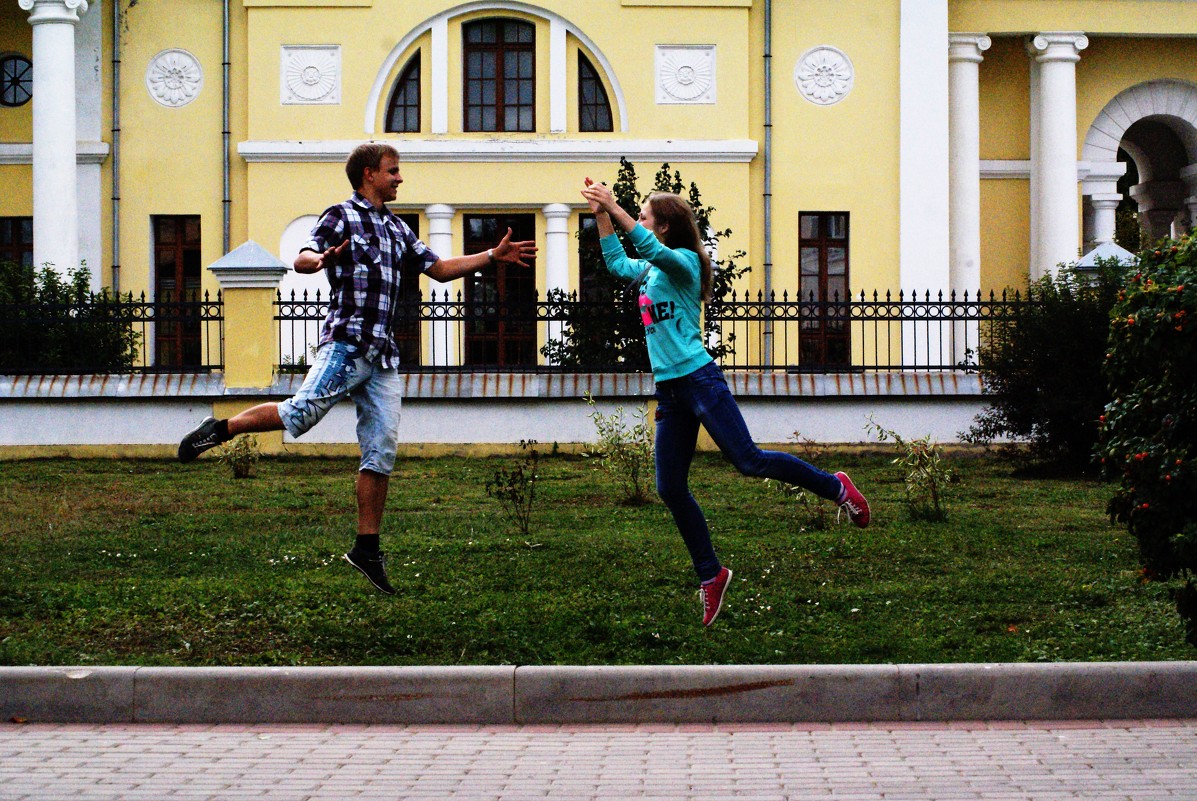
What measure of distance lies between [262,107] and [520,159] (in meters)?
4.38

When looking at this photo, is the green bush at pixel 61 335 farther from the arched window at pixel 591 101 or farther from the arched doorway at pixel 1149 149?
the arched doorway at pixel 1149 149

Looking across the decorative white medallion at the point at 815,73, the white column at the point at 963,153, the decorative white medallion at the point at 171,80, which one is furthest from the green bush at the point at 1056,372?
the decorative white medallion at the point at 171,80

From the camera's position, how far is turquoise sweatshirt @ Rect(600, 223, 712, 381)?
718cm

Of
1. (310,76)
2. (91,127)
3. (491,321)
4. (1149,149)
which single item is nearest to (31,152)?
(91,127)

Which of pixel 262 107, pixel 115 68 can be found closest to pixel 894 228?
pixel 262 107

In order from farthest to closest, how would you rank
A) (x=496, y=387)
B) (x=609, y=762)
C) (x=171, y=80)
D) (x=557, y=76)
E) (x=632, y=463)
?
1. (x=171, y=80)
2. (x=557, y=76)
3. (x=496, y=387)
4. (x=632, y=463)
5. (x=609, y=762)

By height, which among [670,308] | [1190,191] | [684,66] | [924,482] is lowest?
[924,482]

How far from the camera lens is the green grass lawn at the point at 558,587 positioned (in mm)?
7102

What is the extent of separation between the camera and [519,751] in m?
5.94

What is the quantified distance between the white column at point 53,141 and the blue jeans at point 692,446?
20565 millimetres

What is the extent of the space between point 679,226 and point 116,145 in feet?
72.5

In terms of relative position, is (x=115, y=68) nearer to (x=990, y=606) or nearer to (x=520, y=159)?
(x=520, y=159)

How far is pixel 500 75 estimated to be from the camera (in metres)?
27.4

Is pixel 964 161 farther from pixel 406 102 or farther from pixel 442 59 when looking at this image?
pixel 406 102
